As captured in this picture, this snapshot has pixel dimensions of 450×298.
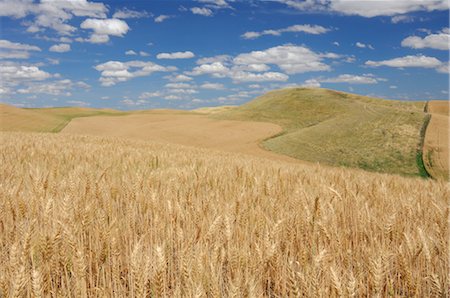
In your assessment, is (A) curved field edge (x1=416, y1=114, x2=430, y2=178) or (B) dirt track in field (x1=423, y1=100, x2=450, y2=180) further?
(B) dirt track in field (x1=423, y1=100, x2=450, y2=180)

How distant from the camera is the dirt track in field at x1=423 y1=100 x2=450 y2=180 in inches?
911

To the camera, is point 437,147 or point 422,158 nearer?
point 422,158

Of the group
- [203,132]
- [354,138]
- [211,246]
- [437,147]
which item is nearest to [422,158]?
[437,147]

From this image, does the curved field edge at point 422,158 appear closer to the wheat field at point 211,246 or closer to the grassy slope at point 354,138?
the grassy slope at point 354,138

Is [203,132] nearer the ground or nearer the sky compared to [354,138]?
nearer the sky

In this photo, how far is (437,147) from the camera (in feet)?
87.4

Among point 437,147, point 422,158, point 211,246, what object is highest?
point 211,246

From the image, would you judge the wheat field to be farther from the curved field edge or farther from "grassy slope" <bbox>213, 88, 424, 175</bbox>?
"grassy slope" <bbox>213, 88, 424, 175</bbox>

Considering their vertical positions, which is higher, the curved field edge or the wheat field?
the wheat field

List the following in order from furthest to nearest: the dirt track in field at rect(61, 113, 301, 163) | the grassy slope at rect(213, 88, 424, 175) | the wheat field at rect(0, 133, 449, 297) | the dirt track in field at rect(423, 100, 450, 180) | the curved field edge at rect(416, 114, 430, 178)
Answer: the dirt track in field at rect(61, 113, 301, 163) → the grassy slope at rect(213, 88, 424, 175) → the dirt track in field at rect(423, 100, 450, 180) → the curved field edge at rect(416, 114, 430, 178) → the wheat field at rect(0, 133, 449, 297)

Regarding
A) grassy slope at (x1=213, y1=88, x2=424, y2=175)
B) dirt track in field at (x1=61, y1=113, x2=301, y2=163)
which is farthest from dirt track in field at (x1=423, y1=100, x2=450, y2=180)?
dirt track in field at (x1=61, y1=113, x2=301, y2=163)

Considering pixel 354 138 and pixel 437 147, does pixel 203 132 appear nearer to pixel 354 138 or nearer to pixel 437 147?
pixel 354 138

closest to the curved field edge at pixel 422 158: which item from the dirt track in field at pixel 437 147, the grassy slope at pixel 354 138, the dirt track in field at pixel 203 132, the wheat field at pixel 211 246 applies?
the dirt track in field at pixel 437 147

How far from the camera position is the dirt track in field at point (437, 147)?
2314 centimetres
